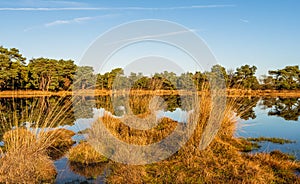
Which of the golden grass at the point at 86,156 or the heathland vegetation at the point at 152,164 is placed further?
the golden grass at the point at 86,156

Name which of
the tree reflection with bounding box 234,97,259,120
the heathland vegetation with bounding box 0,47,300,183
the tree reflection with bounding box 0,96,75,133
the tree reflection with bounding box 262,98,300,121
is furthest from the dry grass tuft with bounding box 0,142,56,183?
the tree reflection with bounding box 262,98,300,121

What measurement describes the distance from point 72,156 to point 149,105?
116 inches

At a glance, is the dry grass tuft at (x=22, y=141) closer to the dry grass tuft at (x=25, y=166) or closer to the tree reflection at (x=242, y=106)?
the dry grass tuft at (x=25, y=166)

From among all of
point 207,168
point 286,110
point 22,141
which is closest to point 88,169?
point 22,141

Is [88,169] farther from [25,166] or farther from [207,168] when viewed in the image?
[207,168]

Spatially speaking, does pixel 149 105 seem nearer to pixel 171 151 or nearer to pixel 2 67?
pixel 171 151

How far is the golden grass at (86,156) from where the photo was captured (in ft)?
22.4

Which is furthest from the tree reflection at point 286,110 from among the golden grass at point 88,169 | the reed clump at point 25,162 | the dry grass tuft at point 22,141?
the dry grass tuft at point 22,141

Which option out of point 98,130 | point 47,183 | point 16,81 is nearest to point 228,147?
point 98,130

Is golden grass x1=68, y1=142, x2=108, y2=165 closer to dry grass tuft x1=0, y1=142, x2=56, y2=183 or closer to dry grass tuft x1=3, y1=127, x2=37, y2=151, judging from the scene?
dry grass tuft x1=0, y1=142, x2=56, y2=183

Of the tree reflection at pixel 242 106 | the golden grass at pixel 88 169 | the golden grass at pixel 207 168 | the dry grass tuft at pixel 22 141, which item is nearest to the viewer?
the golden grass at pixel 207 168

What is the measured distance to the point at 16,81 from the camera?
120ft

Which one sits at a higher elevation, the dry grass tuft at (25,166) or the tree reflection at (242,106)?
the tree reflection at (242,106)

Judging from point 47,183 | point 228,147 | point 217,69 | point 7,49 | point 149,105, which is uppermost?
point 7,49
